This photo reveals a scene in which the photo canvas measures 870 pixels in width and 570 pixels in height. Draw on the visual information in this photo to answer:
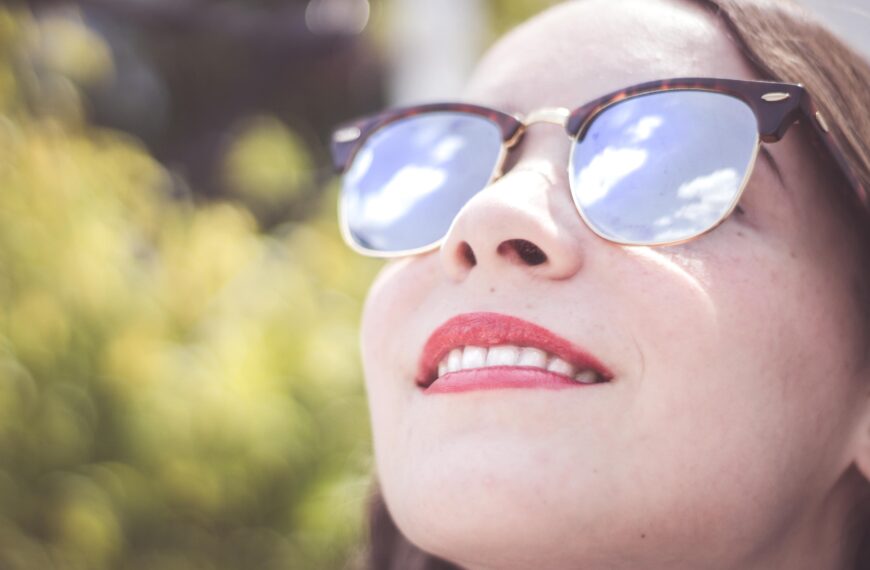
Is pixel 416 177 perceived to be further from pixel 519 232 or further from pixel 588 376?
pixel 588 376

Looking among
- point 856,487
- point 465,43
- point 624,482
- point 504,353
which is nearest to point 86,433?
point 504,353

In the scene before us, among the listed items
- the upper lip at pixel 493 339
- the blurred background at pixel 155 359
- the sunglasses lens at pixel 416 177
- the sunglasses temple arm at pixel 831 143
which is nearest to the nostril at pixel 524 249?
the upper lip at pixel 493 339

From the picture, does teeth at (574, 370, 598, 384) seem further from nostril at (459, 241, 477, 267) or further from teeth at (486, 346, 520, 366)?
nostril at (459, 241, 477, 267)

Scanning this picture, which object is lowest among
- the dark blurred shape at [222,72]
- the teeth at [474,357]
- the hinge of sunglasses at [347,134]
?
the dark blurred shape at [222,72]

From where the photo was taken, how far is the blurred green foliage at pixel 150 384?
267cm

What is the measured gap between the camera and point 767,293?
146 centimetres

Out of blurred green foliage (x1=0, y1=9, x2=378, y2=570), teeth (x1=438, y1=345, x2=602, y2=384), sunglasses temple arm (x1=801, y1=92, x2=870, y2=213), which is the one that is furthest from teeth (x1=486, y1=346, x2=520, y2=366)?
blurred green foliage (x1=0, y1=9, x2=378, y2=570)

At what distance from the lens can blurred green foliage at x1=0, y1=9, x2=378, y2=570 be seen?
2.67 meters

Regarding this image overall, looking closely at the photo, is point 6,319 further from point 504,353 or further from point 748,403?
point 748,403

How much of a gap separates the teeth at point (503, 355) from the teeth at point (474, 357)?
0.01 m

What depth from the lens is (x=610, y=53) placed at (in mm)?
1645

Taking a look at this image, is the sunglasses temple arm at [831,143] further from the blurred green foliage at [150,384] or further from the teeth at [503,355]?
the blurred green foliage at [150,384]

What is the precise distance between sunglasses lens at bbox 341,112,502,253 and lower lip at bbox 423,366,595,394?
12.1 inches

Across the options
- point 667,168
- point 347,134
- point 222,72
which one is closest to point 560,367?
point 667,168
